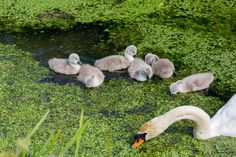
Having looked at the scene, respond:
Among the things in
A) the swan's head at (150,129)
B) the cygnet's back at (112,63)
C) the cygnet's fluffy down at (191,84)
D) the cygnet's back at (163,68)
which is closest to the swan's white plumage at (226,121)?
the swan's head at (150,129)

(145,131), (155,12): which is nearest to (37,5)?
(155,12)

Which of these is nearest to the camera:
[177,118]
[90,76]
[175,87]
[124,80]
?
[177,118]

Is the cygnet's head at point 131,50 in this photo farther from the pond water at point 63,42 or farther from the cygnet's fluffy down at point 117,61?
the pond water at point 63,42

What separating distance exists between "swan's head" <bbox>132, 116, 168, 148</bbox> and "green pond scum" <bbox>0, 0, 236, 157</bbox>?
8 cm

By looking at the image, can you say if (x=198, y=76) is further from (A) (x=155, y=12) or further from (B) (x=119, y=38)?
(A) (x=155, y=12)

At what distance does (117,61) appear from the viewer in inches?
207

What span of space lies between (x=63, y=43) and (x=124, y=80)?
3.26 feet

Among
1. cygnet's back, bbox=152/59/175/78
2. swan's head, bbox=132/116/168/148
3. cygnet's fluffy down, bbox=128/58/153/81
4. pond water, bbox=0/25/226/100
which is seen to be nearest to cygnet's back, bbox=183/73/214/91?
cygnet's back, bbox=152/59/175/78

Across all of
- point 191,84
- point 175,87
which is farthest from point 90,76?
point 191,84

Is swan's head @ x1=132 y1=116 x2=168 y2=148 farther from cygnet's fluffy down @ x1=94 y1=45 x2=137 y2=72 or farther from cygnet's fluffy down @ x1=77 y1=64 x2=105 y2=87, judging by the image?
cygnet's fluffy down @ x1=94 y1=45 x2=137 y2=72

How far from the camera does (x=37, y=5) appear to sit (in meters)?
6.51

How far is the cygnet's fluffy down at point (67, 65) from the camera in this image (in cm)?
517

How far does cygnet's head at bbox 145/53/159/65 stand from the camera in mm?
5238

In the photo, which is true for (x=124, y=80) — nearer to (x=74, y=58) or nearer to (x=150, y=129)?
(x=74, y=58)
